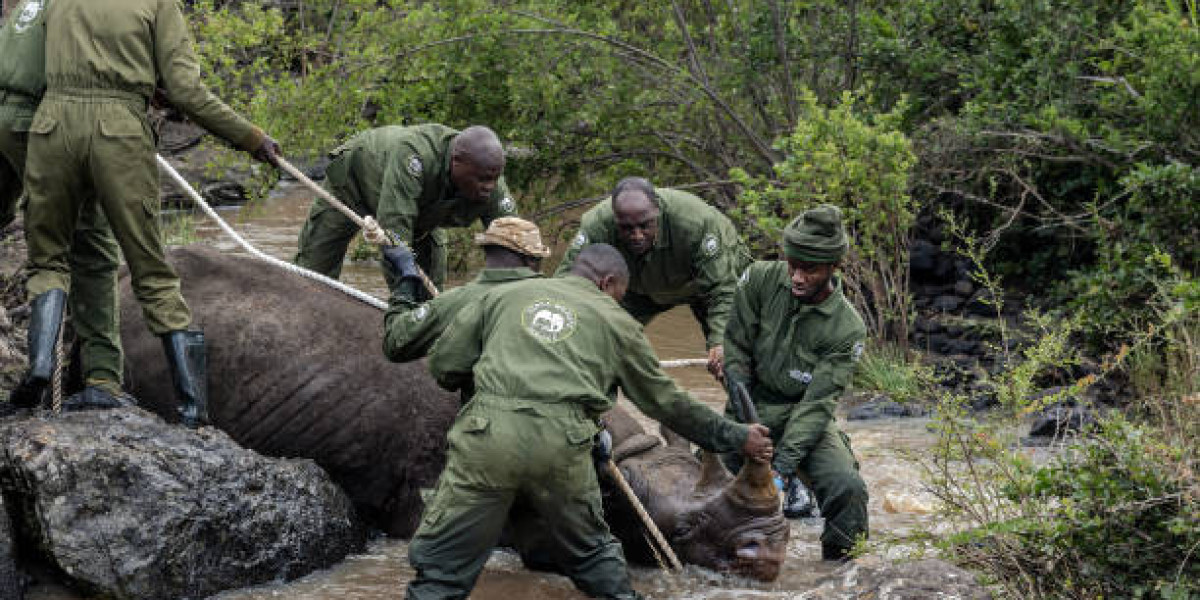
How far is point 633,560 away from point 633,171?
682 centimetres

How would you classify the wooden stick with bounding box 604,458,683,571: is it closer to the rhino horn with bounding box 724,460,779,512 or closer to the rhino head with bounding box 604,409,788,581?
the rhino head with bounding box 604,409,788,581

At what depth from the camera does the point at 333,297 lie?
667 centimetres

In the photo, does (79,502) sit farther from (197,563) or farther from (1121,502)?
(1121,502)

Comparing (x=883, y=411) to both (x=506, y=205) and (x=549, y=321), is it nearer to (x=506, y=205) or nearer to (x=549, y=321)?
(x=506, y=205)

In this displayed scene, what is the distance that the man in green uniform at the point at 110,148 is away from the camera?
18.3 feet

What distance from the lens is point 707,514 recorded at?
19.3 ft

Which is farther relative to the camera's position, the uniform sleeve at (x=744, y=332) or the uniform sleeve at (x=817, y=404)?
the uniform sleeve at (x=744, y=332)

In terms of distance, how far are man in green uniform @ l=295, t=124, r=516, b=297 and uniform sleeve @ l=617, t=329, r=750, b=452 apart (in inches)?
84.0

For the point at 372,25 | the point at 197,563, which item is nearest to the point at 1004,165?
the point at 372,25

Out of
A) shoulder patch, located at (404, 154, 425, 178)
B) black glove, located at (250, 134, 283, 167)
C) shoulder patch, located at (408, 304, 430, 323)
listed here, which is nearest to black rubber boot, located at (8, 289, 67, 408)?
black glove, located at (250, 134, 283, 167)

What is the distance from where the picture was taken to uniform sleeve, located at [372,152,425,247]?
700 centimetres

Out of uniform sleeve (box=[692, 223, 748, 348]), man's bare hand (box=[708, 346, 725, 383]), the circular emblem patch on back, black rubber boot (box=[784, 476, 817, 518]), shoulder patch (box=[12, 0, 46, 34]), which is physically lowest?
black rubber boot (box=[784, 476, 817, 518])

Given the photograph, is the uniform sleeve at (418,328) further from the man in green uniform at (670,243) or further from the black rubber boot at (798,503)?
the black rubber boot at (798,503)

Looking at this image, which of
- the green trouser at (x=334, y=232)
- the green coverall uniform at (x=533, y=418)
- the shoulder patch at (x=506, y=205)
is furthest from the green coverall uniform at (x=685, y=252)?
the green coverall uniform at (x=533, y=418)
